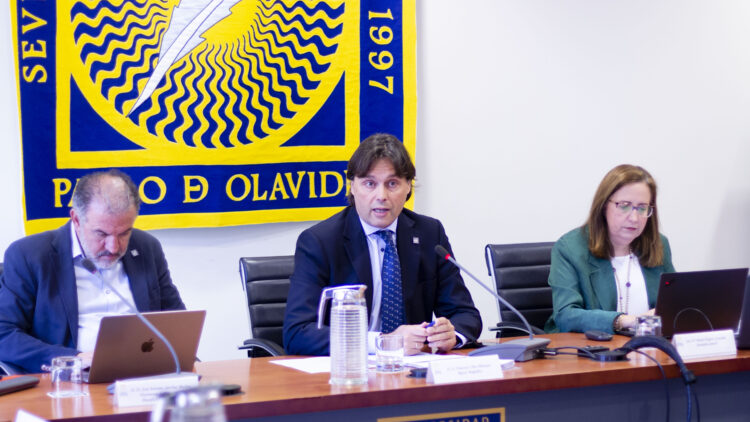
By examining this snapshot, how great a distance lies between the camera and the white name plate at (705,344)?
7.43 feet

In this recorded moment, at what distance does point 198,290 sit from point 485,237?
1371mm

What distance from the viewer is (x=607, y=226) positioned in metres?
3.05

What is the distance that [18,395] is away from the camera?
1879 millimetres

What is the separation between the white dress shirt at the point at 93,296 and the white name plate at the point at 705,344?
63.5 inches

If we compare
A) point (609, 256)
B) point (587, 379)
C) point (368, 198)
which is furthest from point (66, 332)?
point (609, 256)

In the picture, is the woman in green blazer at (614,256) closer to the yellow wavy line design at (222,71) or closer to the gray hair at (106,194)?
the yellow wavy line design at (222,71)

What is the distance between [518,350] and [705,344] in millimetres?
534

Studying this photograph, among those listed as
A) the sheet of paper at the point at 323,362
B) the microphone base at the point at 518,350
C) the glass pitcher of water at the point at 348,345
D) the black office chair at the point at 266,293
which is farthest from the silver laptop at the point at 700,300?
the black office chair at the point at 266,293

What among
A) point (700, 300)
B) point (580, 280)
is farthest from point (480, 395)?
point (580, 280)

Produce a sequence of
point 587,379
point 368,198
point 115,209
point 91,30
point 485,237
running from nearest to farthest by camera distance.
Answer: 1. point 587,379
2. point 115,209
3. point 368,198
4. point 91,30
5. point 485,237

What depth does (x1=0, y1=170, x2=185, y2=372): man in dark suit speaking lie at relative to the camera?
2.36 metres

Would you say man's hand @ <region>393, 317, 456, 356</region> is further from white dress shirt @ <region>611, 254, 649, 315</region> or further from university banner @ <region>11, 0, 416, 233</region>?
university banner @ <region>11, 0, 416, 233</region>

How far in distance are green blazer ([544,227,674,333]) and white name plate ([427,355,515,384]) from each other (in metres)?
0.92

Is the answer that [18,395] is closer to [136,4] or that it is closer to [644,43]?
[136,4]
